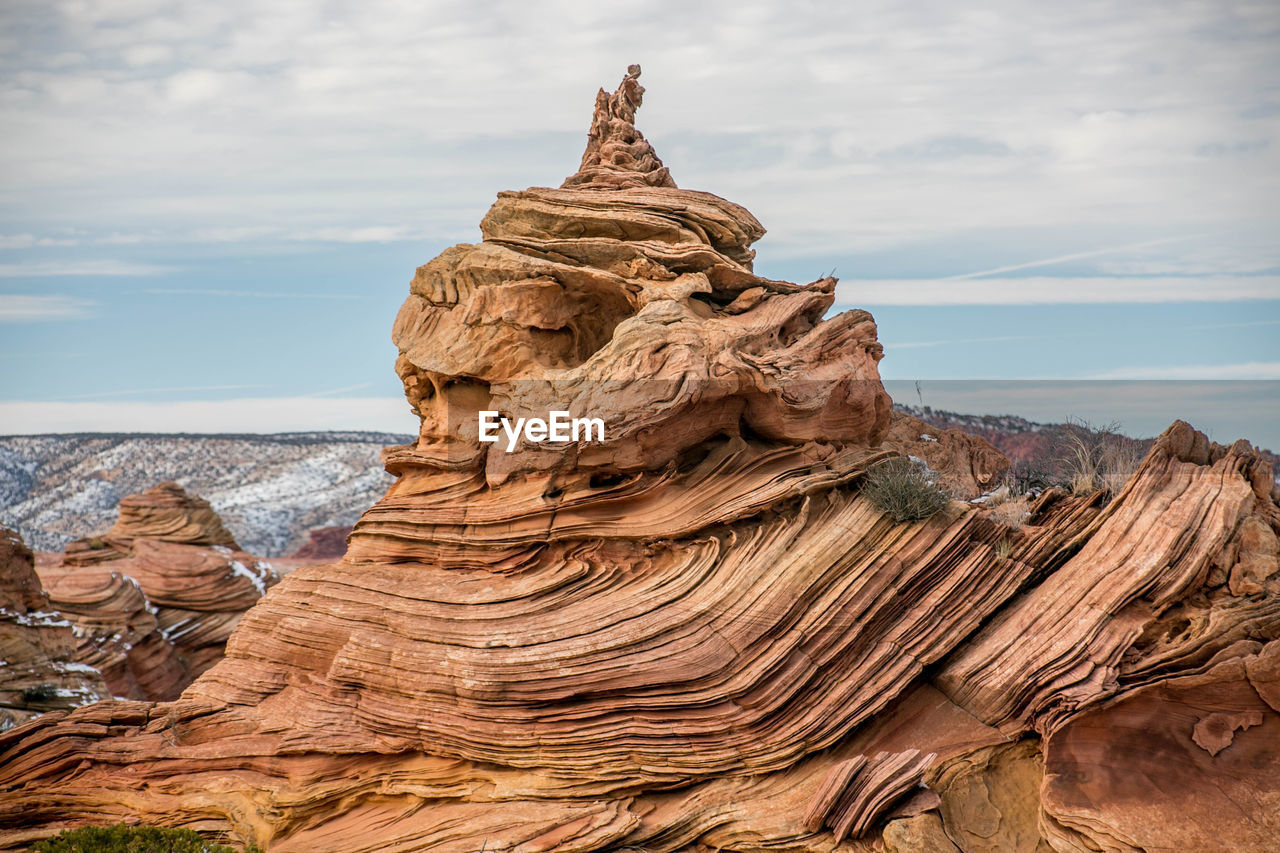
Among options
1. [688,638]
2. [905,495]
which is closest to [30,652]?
[688,638]

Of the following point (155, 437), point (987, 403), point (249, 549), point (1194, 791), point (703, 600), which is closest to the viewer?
point (1194, 791)

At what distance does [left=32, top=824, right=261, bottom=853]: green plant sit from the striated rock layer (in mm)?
1125

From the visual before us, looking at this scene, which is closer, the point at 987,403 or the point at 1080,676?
the point at 1080,676

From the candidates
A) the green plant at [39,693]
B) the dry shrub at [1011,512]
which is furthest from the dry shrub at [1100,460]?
the green plant at [39,693]

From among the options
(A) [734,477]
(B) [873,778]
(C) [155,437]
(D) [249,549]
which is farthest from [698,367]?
(C) [155,437]

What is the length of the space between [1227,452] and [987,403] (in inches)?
829

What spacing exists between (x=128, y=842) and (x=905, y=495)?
389 inches

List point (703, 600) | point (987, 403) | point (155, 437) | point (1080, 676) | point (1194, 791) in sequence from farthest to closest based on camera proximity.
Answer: point (155, 437)
point (987, 403)
point (703, 600)
point (1080, 676)
point (1194, 791)

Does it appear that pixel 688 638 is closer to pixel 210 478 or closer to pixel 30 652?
pixel 30 652

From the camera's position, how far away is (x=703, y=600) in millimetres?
12578

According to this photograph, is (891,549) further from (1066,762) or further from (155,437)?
(155,437)

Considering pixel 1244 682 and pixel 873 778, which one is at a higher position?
pixel 1244 682

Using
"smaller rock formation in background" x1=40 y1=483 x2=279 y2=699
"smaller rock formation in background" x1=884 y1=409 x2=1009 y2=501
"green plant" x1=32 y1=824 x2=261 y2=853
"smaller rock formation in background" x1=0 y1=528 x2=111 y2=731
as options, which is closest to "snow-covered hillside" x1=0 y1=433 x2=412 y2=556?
"smaller rock formation in background" x1=40 y1=483 x2=279 y2=699

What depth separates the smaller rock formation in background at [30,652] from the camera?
23.3m
